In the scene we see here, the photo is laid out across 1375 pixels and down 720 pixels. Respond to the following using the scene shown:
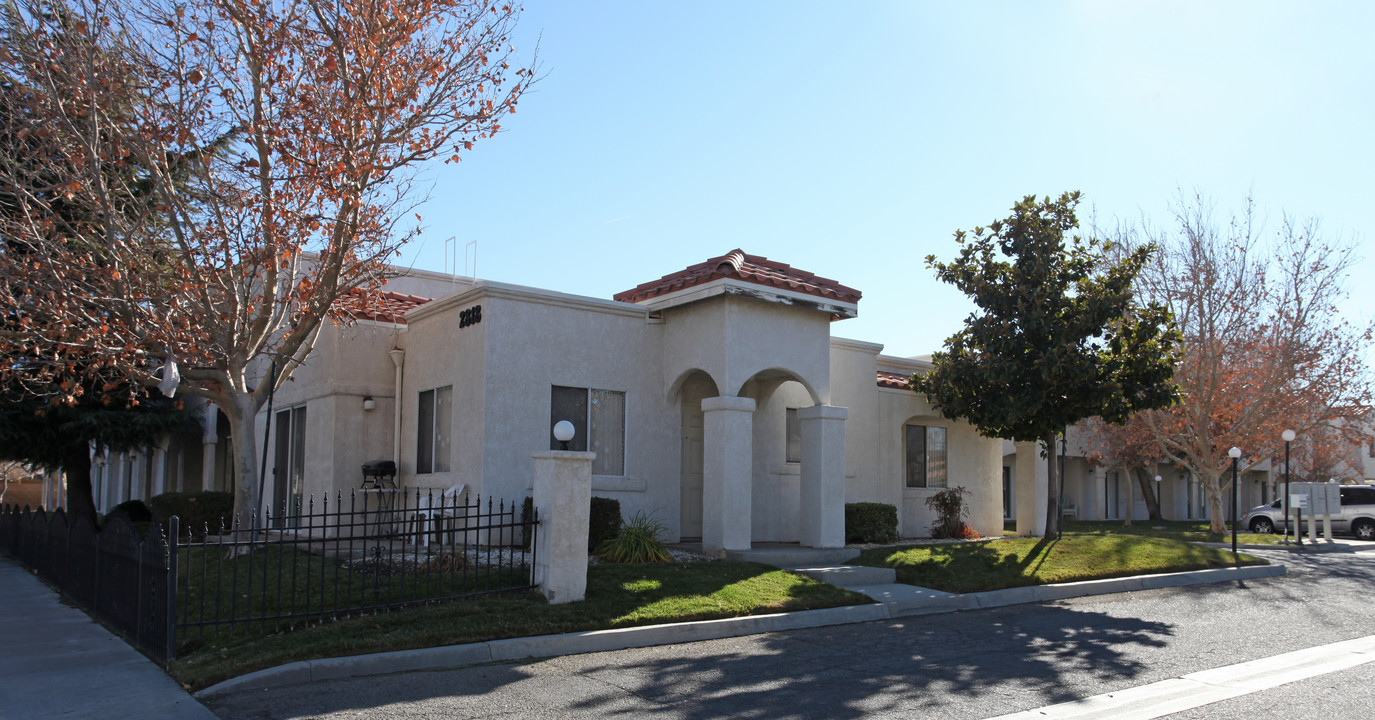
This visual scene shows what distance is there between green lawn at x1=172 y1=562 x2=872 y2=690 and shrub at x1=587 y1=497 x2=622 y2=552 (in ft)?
4.57

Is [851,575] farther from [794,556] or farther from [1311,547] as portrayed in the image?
[1311,547]

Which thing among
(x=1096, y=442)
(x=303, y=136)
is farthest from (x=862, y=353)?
(x=1096, y=442)

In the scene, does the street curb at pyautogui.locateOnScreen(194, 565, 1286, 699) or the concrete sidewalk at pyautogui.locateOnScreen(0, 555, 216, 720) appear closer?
the concrete sidewalk at pyautogui.locateOnScreen(0, 555, 216, 720)

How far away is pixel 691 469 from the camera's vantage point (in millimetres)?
16328

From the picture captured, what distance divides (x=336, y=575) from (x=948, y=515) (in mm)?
13077

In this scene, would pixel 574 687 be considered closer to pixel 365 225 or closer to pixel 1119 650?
pixel 1119 650

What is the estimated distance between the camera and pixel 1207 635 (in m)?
9.98

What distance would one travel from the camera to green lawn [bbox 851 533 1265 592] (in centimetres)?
1305

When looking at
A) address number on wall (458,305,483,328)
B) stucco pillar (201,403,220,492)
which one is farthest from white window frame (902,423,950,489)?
stucco pillar (201,403,220,492)

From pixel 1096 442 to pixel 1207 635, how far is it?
26.5 metres

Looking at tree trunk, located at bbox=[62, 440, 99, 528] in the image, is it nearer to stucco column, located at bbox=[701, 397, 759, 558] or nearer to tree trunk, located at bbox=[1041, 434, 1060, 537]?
stucco column, located at bbox=[701, 397, 759, 558]

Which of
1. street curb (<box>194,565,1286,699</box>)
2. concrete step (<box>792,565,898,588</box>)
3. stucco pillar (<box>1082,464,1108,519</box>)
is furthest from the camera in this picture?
stucco pillar (<box>1082,464,1108,519</box>)

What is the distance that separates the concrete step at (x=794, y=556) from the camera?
13.4m

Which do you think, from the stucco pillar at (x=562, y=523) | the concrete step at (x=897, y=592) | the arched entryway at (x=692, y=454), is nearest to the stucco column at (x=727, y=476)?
the concrete step at (x=897, y=592)
